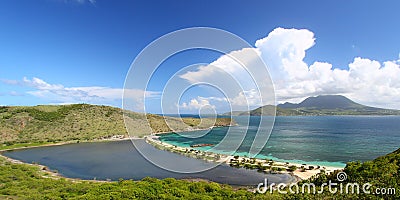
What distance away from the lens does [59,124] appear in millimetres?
68750

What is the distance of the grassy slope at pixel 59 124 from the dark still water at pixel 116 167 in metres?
12.0

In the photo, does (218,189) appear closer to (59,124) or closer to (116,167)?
(116,167)

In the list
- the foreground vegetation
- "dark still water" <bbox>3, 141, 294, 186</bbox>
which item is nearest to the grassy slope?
"dark still water" <bbox>3, 141, 294, 186</bbox>

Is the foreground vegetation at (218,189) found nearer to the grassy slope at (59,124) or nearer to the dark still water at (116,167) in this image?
the dark still water at (116,167)

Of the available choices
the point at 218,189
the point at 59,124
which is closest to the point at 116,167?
the point at 218,189

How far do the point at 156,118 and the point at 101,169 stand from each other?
63.1m

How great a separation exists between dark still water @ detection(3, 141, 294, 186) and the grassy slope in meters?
12.0

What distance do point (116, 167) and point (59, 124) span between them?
46027 mm

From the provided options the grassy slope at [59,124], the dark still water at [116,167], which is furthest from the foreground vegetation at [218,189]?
the grassy slope at [59,124]

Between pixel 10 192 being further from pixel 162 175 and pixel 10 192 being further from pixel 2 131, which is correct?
pixel 2 131

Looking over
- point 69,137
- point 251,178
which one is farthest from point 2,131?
point 251,178

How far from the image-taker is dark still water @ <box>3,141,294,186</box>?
2742cm

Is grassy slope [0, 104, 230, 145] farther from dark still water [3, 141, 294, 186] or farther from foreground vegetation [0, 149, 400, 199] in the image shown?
foreground vegetation [0, 149, 400, 199]

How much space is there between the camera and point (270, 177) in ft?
90.5
